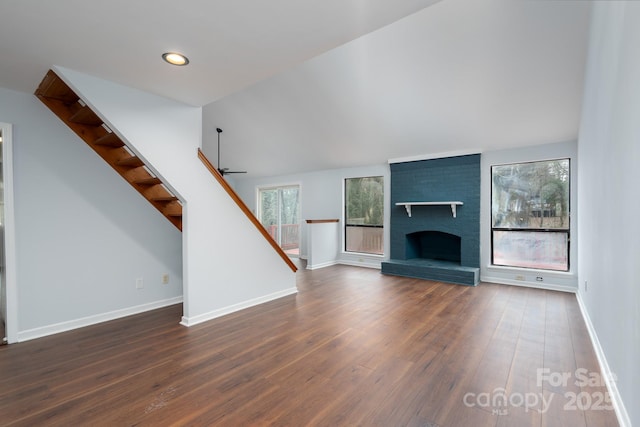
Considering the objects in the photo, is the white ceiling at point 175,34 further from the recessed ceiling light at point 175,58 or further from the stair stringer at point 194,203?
the stair stringer at point 194,203

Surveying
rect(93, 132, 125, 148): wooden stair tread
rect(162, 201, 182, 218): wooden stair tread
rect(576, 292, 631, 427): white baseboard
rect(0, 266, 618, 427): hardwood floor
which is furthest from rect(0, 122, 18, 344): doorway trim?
rect(576, 292, 631, 427): white baseboard

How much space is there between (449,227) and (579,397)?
142 inches

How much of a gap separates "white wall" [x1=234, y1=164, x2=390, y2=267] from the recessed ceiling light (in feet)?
14.7

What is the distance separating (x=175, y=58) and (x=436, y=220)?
4761mm

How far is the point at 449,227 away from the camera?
17.4ft

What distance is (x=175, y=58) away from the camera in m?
2.23

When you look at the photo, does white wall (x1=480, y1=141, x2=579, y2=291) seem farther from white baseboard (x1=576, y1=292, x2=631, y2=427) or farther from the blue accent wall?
white baseboard (x1=576, y1=292, x2=631, y2=427)

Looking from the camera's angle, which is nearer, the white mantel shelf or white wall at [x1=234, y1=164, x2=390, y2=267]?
the white mantel shelf

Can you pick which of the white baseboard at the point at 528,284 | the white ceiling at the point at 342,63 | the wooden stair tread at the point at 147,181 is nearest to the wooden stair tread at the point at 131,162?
the wooden stair tread at the point at 147,181

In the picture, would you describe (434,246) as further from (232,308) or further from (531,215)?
(232,308)

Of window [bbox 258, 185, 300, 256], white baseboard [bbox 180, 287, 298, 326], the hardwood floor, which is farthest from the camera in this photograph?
window [bbox 258, 185, 300, 256]

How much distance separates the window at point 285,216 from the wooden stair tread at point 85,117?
5.12 m

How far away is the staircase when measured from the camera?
267 centimetres

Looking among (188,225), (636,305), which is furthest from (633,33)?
(188,225)
